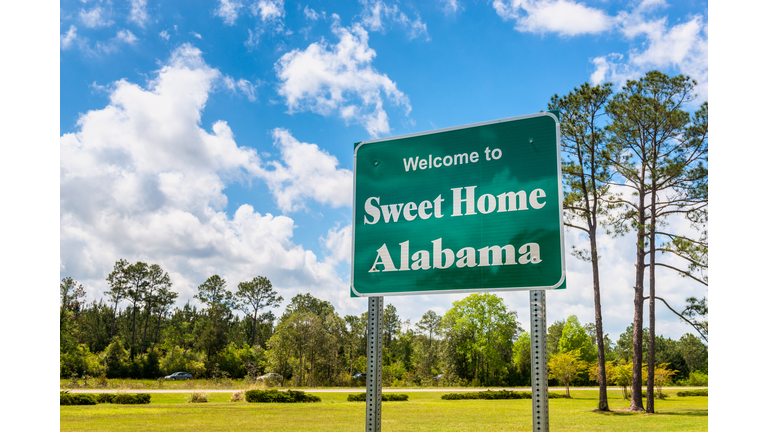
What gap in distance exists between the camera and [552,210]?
3139mm

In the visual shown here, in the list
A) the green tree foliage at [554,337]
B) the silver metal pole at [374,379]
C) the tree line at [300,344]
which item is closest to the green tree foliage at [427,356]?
the tree line at [300,344]

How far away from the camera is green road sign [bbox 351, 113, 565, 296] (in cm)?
318

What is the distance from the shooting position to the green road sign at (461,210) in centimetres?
318

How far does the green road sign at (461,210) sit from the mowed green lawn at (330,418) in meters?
10.4

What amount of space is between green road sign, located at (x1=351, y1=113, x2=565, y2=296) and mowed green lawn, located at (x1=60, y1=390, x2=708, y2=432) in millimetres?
10426

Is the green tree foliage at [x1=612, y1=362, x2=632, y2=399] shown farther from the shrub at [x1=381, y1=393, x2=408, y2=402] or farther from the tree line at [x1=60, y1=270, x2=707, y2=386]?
the shrub at [x1=381, y1=393, x2=408, y2=402]

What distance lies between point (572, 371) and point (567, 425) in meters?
16.2

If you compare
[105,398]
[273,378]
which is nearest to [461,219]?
[105,398]

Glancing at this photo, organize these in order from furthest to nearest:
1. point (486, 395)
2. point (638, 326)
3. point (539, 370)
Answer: point (486, 395), point (638, 326), point (539, 370)

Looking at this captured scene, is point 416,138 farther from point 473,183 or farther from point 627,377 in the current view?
point 627,377

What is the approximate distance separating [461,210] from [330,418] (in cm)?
1385

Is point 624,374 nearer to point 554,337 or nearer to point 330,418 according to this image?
point 330,418

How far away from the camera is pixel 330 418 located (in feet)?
50.8
